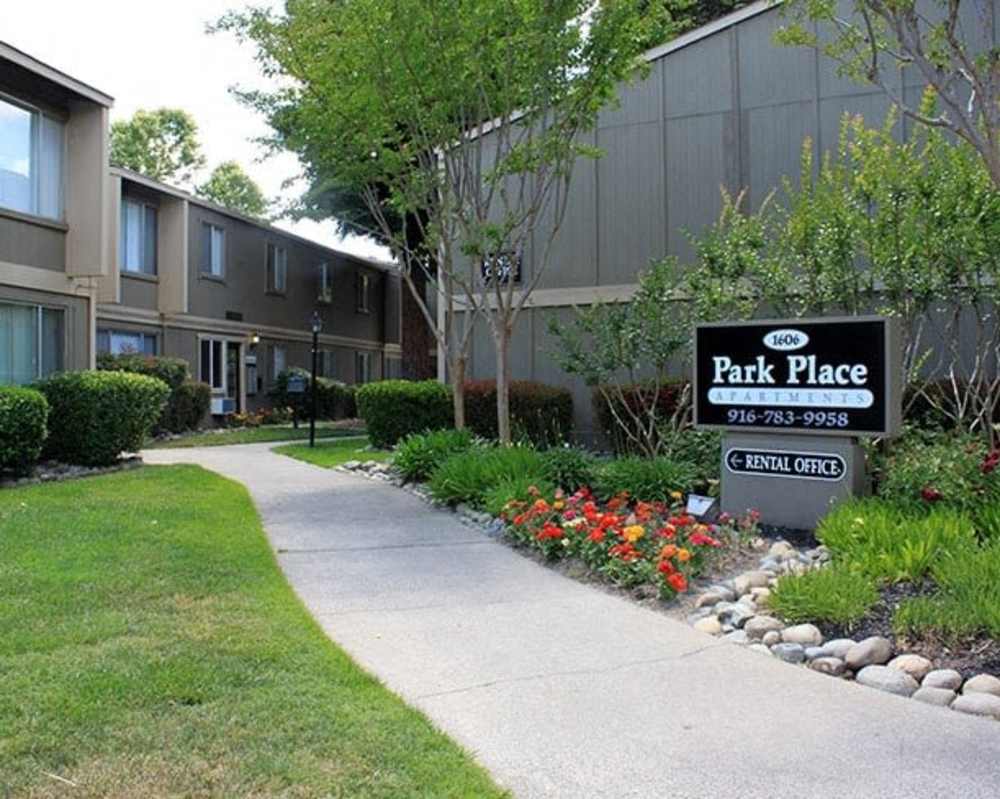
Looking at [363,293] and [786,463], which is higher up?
[363,293]

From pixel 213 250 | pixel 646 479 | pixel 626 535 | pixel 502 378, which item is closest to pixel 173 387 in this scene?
pixel 213 250

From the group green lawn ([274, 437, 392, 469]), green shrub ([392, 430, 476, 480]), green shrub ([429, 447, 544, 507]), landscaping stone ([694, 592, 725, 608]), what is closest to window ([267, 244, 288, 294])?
green lawn ([274, 437, 392, 469])

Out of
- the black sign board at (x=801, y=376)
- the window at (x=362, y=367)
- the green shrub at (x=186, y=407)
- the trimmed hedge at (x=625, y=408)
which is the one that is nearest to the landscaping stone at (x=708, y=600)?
the black sign board at (x=801, y=376)

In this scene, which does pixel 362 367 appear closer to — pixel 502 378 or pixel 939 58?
pixel 502 378

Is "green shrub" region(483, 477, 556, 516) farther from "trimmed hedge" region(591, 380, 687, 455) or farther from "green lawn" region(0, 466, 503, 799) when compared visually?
"trimmed hedge" region(591, 380, 687, 455)

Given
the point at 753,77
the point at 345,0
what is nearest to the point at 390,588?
the point at 345,0

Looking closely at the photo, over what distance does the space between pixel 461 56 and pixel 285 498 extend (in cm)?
546

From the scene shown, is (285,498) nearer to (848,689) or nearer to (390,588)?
(390,588)

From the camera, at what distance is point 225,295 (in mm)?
24250

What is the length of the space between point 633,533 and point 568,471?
338cm

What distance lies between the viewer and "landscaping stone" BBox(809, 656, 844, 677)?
4.95m

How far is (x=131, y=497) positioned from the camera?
10086 mm

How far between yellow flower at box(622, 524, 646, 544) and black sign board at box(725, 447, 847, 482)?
1.94 meters

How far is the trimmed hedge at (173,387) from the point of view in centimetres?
1878
